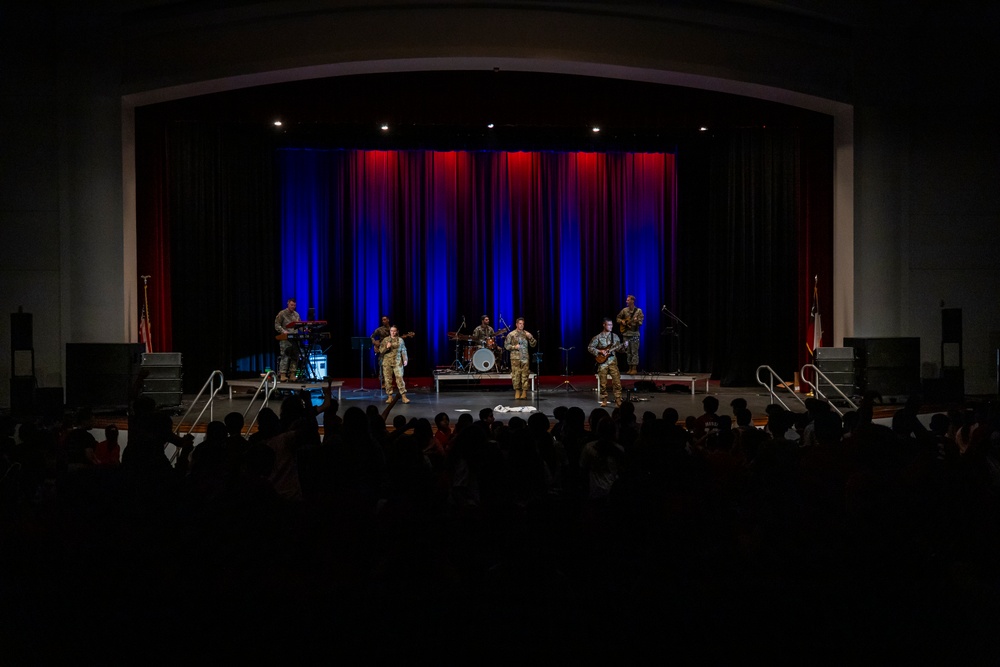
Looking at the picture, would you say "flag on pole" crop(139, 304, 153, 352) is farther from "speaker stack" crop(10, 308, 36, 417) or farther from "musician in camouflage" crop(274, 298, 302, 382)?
"speaker stack" crop(10, 308, 36, 417)

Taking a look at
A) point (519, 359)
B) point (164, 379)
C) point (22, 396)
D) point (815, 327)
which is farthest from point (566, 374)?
point (22, 396)

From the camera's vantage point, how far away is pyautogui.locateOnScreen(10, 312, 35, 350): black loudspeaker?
40.9 feet

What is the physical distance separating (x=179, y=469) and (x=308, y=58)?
31.7 ft

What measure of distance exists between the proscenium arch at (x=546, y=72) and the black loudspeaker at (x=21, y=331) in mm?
1597

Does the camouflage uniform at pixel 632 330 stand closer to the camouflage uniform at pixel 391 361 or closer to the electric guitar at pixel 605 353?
the electric guitar at pixel 605 353

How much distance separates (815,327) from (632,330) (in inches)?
137

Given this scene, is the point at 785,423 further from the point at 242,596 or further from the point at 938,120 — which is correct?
the point at 938,120

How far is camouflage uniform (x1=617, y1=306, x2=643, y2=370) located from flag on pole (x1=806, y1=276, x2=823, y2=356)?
125 inches

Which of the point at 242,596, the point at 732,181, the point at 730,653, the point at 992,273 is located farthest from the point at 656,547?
the point at 732,181

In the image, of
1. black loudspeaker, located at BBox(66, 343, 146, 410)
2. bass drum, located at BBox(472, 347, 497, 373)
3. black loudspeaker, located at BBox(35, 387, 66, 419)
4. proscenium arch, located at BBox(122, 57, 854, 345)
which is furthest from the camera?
bass drum, located at BBox(472, 347, 497, 373)

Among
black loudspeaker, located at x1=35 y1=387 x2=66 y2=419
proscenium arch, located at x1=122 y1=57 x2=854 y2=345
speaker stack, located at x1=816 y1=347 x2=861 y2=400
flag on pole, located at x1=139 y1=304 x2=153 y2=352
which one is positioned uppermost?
proscenium arch, located at x1=122 y1=57 x2=854 y2=345

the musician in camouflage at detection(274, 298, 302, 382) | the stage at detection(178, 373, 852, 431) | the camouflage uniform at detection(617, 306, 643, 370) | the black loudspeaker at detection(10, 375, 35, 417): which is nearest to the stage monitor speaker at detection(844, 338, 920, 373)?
the stage at detection(178, 373, 852, 431)

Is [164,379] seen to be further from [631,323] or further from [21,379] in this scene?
[631,323]

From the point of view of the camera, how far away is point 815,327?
50.5 ft
